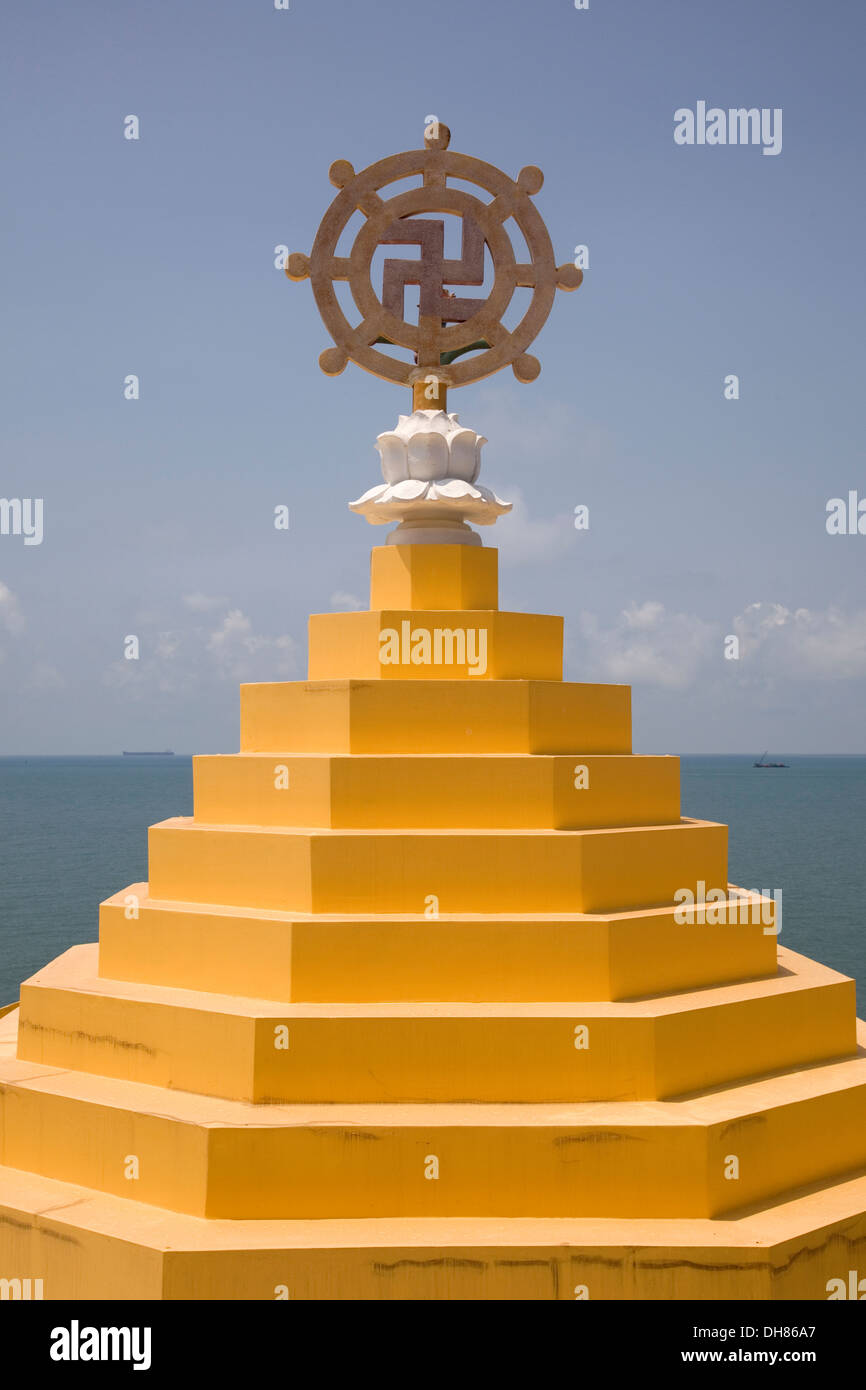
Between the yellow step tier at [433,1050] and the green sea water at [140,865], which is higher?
the green sea water at [140,865]

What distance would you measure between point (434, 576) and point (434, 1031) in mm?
2951

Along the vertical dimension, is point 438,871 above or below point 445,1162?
above

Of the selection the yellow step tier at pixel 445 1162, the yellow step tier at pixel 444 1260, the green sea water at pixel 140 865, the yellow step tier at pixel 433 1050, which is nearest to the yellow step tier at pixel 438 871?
the yellow step tier at pixel 433 1050

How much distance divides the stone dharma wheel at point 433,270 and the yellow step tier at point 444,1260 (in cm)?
496

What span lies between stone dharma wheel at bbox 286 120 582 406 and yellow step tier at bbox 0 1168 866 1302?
4.96 m

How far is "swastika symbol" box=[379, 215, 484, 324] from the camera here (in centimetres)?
709

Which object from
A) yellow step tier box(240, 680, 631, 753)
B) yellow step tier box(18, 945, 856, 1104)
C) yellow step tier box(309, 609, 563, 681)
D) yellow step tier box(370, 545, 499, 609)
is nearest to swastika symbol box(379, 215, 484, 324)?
yellow step tier box(370, 545, 499, 609)

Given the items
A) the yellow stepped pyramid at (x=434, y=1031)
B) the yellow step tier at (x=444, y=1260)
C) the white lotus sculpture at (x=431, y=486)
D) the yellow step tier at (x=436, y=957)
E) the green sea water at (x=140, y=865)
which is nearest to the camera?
the yellow step tier at (x=444, y=1260)

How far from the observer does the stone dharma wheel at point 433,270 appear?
7.08 metres

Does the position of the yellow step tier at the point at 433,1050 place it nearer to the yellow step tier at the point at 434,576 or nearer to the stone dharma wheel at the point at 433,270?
the yellow step tier at the point at 434,576

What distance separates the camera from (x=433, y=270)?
7117 millimetres

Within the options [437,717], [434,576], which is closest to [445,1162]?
[437,717]

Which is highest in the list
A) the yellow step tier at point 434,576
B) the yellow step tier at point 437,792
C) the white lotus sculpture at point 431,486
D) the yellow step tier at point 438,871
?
the white lotus sculpture at point 431,486

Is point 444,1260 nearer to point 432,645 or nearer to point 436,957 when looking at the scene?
point 436,957
